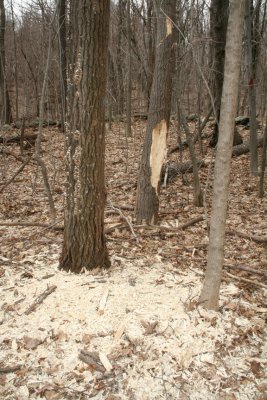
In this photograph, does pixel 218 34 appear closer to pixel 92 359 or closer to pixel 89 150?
pixel 89 150

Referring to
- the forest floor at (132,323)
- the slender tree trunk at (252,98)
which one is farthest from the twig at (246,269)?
the slender tree trunk at (252,98)

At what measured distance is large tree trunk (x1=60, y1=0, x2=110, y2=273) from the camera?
11.3 feet

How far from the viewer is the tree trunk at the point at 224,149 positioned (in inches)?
107

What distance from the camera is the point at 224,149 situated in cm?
296

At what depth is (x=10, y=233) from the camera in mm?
5578

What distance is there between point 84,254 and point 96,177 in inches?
35.9

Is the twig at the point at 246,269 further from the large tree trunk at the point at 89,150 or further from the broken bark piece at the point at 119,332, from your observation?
the broken bark piece at the point at 119,332

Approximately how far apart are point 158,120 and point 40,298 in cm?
325

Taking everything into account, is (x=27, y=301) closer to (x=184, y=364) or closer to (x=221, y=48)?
(x=184, y=364)

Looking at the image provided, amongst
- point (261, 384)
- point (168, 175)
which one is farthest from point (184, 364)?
point (168, 175)

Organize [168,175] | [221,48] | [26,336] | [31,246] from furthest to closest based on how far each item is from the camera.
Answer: [221,48], [168,175], [31,246], [26,336]

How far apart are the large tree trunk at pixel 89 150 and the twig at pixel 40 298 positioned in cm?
38

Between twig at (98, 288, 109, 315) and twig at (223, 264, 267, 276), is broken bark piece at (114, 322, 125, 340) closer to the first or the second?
twig at (98, 288, 109, 315)

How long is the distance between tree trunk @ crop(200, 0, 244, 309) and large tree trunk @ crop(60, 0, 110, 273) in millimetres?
1293
